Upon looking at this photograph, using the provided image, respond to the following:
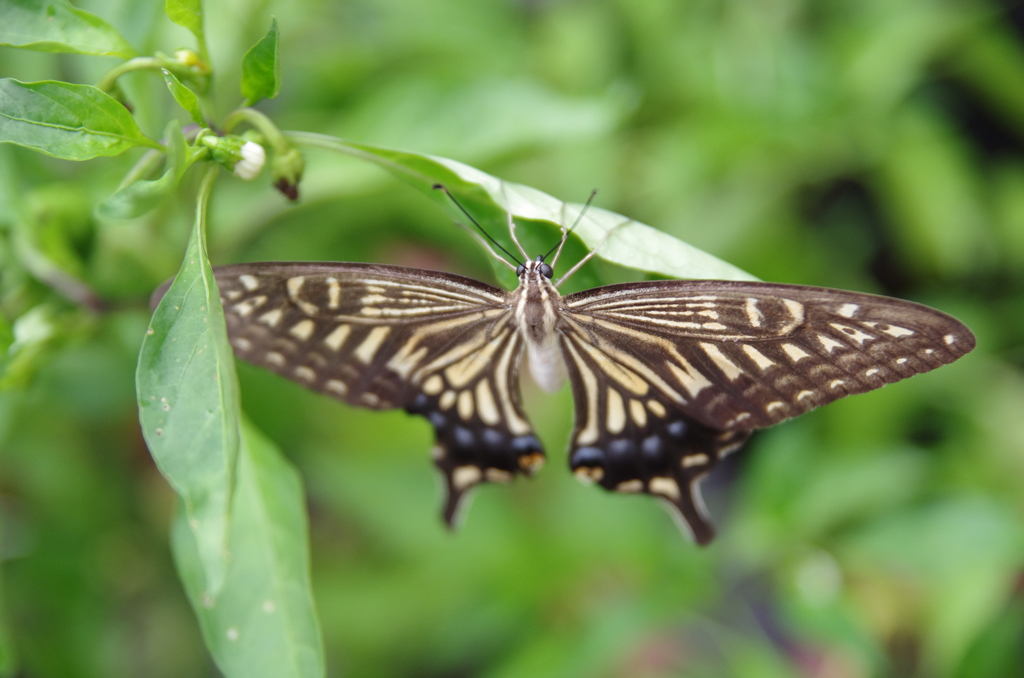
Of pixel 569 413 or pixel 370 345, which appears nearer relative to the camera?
pixel 370 345

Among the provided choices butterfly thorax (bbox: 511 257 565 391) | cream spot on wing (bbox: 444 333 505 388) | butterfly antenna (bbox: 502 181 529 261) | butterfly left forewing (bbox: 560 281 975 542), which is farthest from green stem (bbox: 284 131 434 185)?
cream spot on wing (bbox: 444 333 505 388)

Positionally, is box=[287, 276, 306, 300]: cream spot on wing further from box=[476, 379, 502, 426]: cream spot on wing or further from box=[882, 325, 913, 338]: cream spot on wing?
box=[882, 325, 913, 338]: cream spot on wing

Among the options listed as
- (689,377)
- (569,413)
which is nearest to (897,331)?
(689,377)

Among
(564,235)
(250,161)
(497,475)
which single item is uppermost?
(564,235)

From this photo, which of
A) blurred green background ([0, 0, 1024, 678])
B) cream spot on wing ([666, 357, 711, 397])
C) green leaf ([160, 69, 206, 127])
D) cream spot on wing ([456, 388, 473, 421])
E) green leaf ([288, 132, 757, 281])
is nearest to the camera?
green leaf ([160, 69, 206, 127])

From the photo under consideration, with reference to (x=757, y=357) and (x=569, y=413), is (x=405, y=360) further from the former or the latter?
(x=569, y=413)

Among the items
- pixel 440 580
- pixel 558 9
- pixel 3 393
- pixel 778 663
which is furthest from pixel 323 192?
pixel 778 663

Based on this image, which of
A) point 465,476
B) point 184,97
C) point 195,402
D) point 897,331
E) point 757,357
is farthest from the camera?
point 465,476
